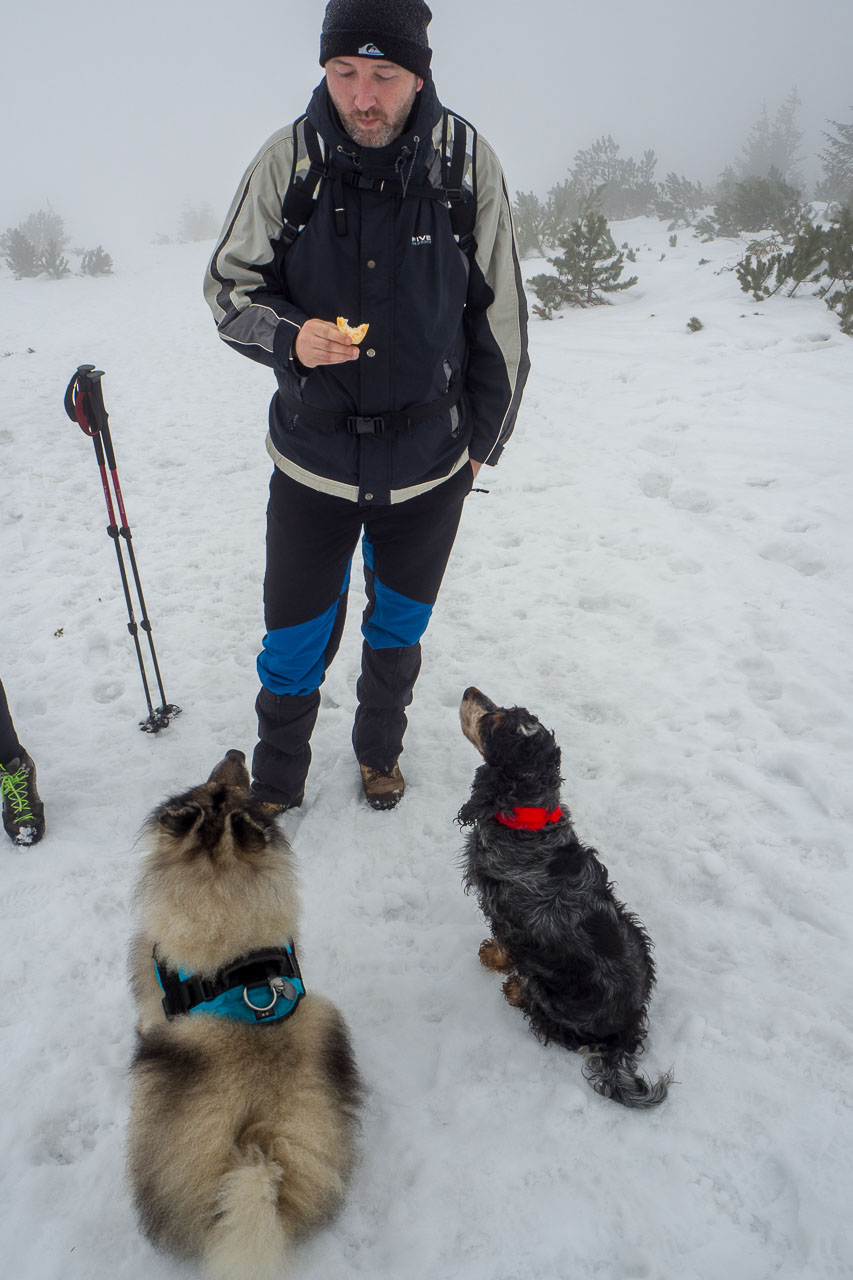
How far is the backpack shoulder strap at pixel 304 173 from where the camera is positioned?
2123 mm


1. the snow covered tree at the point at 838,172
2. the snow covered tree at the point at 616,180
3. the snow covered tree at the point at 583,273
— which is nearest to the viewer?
the snow covered tree at the point at 583,273

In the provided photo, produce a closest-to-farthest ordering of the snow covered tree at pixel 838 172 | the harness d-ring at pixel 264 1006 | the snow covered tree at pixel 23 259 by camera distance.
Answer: the harness d-ring at pixel 264 1006 < the snow covered tree at pixel 23 259 < the snow covered tree at pixel 838 172

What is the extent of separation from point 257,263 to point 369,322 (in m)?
0.46

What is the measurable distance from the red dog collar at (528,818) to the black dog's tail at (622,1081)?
2.80 feet

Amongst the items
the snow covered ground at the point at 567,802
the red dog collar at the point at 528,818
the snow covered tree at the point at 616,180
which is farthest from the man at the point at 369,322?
the snow covered tree at the point at 616,180

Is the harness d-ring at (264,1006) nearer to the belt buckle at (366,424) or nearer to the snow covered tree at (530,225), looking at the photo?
the belt buckle at (366,424)

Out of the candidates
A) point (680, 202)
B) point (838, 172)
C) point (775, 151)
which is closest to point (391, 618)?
point (680, 202)

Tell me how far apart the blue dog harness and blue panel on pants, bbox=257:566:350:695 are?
1.36 m

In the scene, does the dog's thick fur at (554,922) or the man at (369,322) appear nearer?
the man at (369,322)

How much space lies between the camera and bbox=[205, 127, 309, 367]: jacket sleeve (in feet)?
7.14

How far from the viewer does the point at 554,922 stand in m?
2.40

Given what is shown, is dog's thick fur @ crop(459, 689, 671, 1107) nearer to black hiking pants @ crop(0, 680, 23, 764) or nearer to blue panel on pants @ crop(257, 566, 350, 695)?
blue panel on pants @ crop(257, 566, 350, 695)

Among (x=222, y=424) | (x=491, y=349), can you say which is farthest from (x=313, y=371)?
(x=222, y=424)

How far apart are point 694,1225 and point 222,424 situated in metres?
8.90
